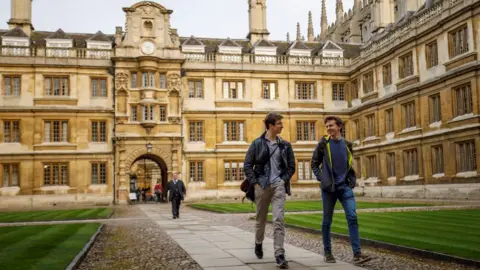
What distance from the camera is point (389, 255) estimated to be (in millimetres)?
9508

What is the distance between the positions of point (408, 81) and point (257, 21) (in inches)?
674

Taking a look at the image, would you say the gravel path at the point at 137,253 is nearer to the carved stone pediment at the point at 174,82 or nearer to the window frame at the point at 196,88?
the carved stone pediment at the point at 174,82

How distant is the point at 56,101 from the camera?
3925 cm

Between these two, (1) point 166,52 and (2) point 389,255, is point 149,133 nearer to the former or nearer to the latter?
(1) point 166,52

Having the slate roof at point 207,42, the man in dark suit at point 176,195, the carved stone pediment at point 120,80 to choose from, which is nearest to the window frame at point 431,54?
the slate roof at point 207,42

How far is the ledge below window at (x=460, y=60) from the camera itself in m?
27.7

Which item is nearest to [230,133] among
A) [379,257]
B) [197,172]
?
[197,172]

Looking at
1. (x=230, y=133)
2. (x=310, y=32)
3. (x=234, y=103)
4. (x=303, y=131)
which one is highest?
(x=310, y=32)

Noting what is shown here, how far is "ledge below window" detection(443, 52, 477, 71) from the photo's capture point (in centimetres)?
2773

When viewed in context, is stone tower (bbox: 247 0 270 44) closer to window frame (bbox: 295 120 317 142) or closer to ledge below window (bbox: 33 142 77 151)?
window frame (bbox: 295 120 317 142)

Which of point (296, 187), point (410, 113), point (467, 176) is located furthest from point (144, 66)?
point (467, 176)

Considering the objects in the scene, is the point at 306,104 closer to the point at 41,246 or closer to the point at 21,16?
the point at 21,16

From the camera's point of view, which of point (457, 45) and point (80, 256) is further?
point (457, 45)

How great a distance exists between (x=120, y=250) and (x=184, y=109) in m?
30.3
